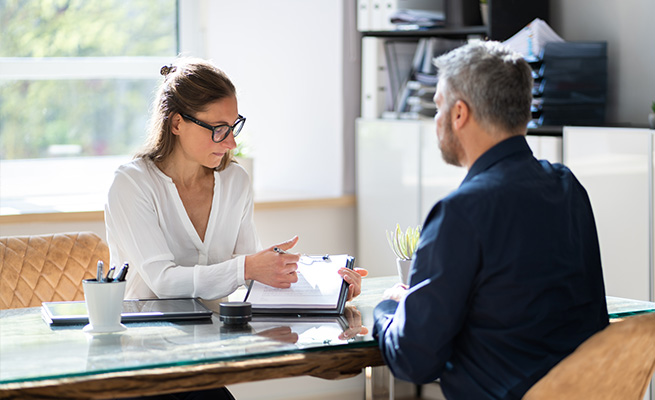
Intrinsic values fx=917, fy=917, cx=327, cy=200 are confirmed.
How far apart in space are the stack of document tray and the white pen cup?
6.17 feet

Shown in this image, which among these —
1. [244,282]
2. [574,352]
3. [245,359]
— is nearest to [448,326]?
[574,352]

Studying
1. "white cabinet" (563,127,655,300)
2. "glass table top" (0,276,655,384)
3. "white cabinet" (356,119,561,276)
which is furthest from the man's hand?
"white cabinet" (356,119,561,276)

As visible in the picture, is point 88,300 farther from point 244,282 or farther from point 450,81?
point 450,81

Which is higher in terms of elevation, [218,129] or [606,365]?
[218,129]

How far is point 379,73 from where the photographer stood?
3.95 m

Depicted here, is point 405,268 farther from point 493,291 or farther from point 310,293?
point 493,291

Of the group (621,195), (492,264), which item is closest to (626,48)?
(621,195)

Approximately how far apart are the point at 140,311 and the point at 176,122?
0.62 meters

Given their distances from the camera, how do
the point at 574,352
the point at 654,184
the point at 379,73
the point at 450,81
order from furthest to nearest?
1. the point at 379,73
2. the point at 654,184
3. the point at 450,81
4. the point at 574,352

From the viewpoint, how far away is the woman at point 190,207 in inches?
87.6

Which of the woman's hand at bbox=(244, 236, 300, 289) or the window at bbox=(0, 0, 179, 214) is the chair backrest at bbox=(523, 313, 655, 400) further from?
the window at bbox=(0, 0, 179, 214)

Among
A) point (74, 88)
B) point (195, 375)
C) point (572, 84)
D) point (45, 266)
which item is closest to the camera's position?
point (195, 375)

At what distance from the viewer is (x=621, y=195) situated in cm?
289

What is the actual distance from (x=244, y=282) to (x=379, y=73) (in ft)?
6.35
